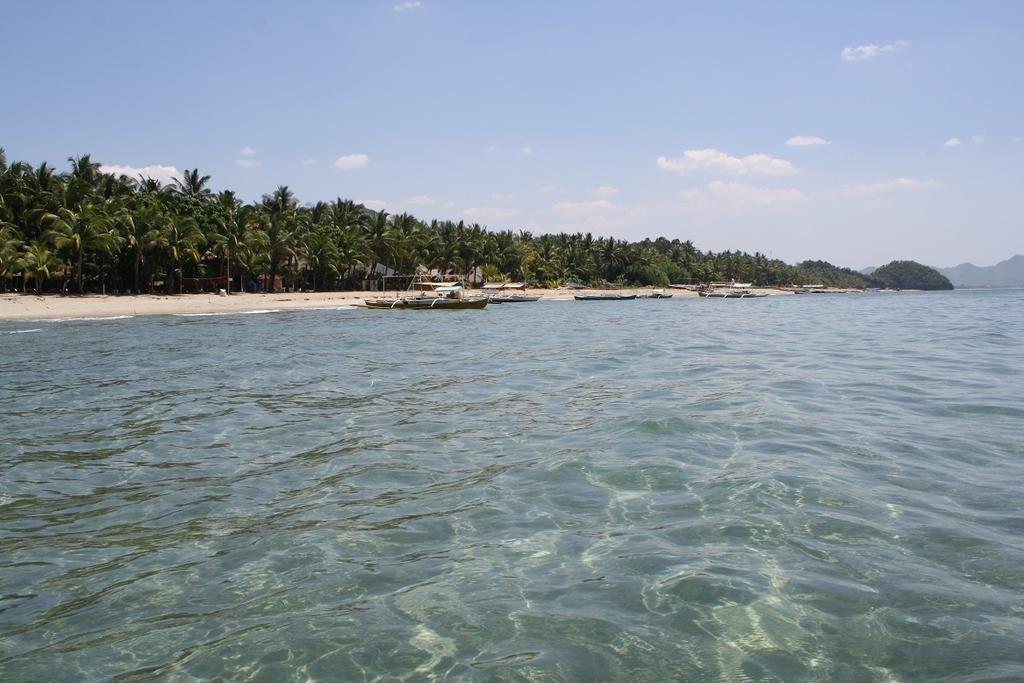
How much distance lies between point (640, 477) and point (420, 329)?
98.0ft

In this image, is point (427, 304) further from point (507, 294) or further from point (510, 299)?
point (507, 294)

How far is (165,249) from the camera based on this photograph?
5653 cm

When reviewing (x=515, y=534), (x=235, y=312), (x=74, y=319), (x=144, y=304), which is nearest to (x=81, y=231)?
(x=144, y=304)

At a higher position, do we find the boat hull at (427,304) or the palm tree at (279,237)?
the palm tree at (279,237)

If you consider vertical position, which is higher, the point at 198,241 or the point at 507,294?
the point at 198,241

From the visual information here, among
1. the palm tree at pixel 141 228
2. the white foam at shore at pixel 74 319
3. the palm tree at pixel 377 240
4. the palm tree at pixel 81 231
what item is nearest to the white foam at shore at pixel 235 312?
the white foam at shore at pixel 74 319

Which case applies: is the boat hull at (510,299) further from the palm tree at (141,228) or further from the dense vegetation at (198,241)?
the palm tree at (141,228)

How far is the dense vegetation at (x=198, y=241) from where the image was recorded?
5053cm

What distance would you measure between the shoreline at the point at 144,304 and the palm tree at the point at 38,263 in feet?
5.18

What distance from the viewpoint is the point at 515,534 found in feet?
22.0

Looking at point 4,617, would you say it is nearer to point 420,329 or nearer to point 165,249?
point 420,329

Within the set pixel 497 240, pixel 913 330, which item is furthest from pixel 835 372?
pixel 497 240

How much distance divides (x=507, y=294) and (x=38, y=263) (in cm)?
5233

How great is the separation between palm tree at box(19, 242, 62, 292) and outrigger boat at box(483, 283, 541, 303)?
3829 centimetres
